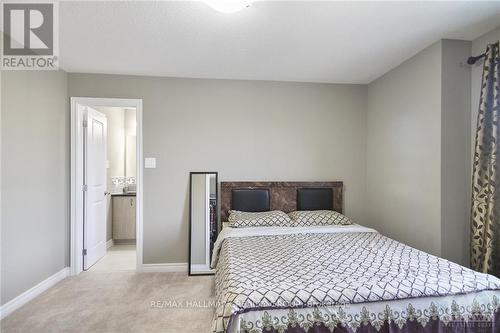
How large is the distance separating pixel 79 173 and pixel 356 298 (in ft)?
10.7

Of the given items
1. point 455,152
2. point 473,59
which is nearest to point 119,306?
point 455,152

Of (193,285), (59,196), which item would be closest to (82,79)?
(59,196)

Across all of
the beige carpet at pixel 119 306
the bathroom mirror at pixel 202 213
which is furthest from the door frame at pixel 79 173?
the bathroom mirror at pixel 202 213

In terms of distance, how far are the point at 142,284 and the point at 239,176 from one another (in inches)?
64.9

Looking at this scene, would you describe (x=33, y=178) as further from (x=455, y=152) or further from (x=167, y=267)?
(x=455, y=152)

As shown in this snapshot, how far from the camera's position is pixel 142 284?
2.84m

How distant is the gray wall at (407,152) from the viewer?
2381 millimetres

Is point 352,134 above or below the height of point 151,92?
below

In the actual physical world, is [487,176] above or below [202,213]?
above

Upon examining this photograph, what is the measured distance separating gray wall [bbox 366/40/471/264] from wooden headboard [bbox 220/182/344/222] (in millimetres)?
637

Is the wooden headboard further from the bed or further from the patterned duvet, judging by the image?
the patterned duvet

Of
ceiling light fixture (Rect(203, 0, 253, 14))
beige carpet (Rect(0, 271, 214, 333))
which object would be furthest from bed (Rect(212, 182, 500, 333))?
ceiling light fixture (Rect(203, 0, 253, 14))

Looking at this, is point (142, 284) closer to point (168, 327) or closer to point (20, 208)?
point (168, 327)

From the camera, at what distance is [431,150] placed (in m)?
2.41
